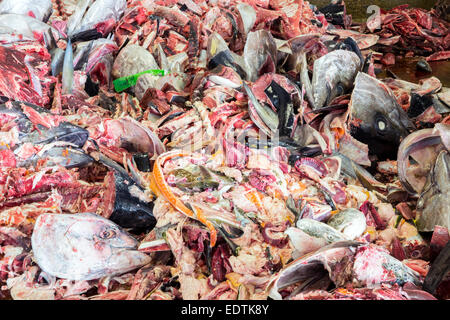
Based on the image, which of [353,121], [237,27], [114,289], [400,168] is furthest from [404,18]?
[114,289]

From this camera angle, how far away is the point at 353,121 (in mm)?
2232

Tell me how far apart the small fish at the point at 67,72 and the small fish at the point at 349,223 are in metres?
1.82

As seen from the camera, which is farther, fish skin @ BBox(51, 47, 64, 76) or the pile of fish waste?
fish skin @ BBox(51, 47, 64, 76)

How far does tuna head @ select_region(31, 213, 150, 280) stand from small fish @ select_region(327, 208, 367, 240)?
2.45 feet

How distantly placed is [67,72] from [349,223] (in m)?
1.98

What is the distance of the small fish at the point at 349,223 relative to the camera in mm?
1485

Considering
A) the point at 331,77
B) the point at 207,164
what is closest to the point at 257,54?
the point at 331,77

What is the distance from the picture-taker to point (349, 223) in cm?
150

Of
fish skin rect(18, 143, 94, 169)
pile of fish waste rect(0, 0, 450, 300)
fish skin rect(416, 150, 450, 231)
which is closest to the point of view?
pile of fish waste rect(0, 0, 450, 300)

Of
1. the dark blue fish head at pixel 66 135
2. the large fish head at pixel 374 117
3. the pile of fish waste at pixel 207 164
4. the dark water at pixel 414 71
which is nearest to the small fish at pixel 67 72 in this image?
the pile of fish waste at pixel 207 164

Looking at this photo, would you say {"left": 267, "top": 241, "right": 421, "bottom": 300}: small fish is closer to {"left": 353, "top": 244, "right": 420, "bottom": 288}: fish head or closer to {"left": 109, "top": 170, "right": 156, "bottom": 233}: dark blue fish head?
{"left": 353, "top": 244, "right": 420, "bottom": 288}: fish head

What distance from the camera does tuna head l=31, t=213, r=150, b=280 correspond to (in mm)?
1408

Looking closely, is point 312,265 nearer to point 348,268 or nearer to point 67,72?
point 348,268

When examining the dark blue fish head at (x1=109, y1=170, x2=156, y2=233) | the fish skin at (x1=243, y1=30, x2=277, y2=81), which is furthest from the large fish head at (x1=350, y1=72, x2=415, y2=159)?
the dark blue fish head at (x1=109, y1=170, x2=156, y2=233)
